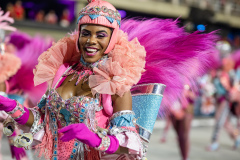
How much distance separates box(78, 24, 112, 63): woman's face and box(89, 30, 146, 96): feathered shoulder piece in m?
0.06

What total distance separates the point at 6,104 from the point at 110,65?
60 centimetres

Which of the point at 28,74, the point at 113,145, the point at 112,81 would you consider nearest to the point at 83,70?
the point at 112,81

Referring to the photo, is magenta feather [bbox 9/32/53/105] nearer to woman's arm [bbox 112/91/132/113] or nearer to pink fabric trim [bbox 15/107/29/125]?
pink fabric trim [bbox 15/107/29/125]

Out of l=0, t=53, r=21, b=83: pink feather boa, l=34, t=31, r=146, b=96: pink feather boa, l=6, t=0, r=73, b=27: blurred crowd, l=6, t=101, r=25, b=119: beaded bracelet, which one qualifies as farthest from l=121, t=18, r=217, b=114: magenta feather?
l=6, t=0, r=73, b=27: blurred crowd

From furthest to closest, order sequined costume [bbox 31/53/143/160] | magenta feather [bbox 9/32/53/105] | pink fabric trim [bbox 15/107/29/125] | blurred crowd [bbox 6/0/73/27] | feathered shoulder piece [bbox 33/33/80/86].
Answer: blurred crowd [bbox 6/0/73/27]
magenta feather [bbox 9/32/53/105]
feathered shoulder piece [bbox 33/33/80/86]
pink fabric trim [bbox 15/107/29/125]
sequined costume [bbox 31/53/143/160]

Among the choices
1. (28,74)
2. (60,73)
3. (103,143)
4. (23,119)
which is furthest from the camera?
(28,74)

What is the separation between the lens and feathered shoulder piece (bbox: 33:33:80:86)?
2193mm

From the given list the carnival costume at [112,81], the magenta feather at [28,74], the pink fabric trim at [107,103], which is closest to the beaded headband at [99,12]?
the carnival costume at [112,81]

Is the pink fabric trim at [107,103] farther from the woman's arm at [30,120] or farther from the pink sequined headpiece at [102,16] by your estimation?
the woman's arm at [30,120]

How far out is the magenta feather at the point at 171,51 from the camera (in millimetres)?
2262

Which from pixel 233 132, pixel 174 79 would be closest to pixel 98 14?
pixel 174 79

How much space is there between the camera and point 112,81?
1.95 metres

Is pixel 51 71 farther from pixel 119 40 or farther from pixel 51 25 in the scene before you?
pixel 51 25

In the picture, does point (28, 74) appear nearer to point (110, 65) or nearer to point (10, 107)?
point (10, 107)
